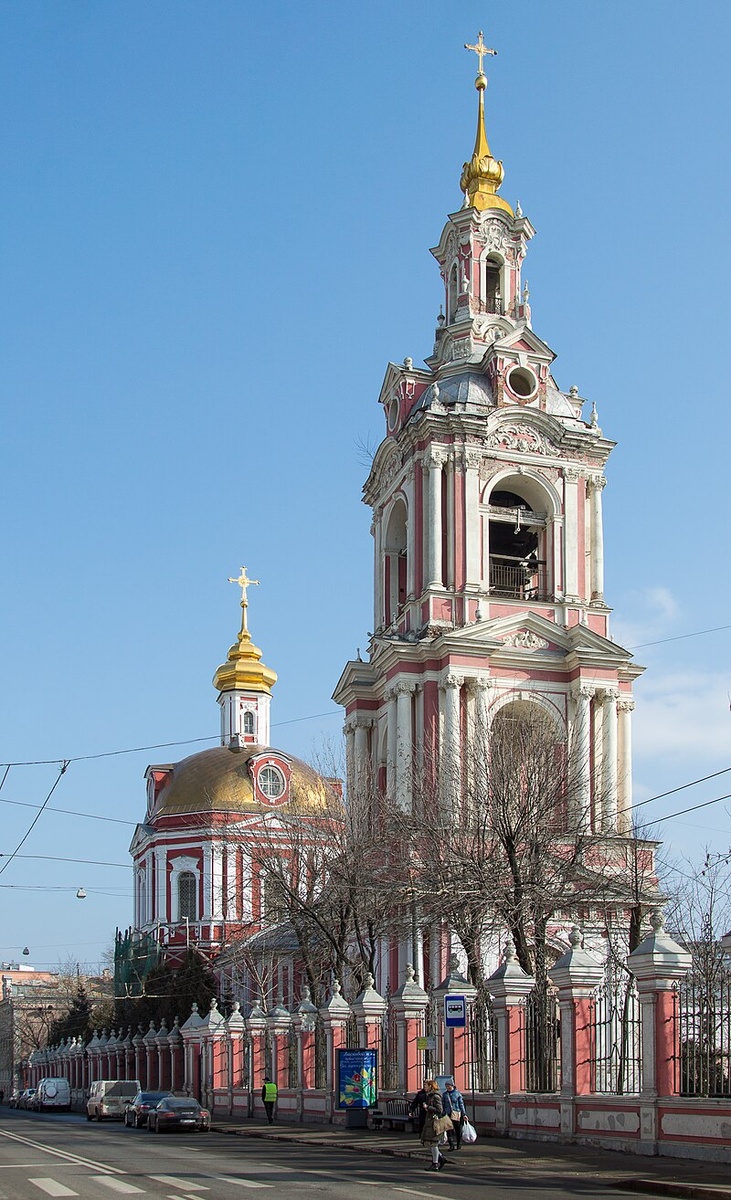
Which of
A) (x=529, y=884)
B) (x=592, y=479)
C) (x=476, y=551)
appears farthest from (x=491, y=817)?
(x=592, y=479)

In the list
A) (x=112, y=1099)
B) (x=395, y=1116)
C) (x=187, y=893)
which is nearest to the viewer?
(x=395, y=1116)

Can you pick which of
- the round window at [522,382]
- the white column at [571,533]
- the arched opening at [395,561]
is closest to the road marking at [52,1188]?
the white column at [571,533]

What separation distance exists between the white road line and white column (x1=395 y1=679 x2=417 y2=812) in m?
23.7

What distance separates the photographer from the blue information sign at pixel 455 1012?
2695 cm

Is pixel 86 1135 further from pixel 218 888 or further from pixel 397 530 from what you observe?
pixel 218 888

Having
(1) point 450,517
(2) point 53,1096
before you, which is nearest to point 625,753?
(1) point 450,517

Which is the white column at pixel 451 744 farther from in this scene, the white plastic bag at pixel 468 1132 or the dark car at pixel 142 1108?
the white plastic bag at pixel 468 1132

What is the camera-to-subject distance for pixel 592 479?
154 ft

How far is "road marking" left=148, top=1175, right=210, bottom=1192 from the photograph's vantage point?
16589 mm

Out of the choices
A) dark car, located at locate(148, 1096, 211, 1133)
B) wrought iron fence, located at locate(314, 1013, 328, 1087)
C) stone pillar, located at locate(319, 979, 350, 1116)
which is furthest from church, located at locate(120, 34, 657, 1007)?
dark car, located at locate(148, 1096, 211, 1133)

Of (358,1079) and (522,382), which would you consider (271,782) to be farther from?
(358,1079)

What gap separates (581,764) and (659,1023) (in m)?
19.1

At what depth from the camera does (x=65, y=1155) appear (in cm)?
2461

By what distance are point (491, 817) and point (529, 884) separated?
240 cm
